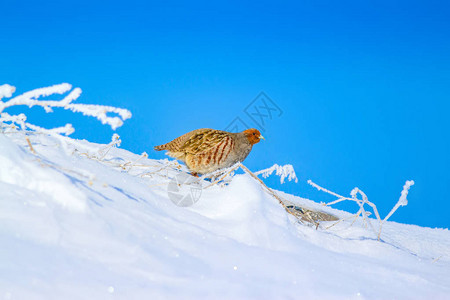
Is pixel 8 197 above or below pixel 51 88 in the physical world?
below

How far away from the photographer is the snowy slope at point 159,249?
100cm

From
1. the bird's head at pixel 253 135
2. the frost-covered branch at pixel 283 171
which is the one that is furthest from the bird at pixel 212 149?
the frost-covered branch at pixel 283 171

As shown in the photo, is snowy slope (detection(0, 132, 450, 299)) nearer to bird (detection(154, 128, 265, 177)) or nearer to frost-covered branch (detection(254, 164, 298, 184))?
frost-covered branch (detection(254, 164, 298, 184))

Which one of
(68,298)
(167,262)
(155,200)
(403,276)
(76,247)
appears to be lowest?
(68,298)

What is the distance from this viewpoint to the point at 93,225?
47.6 inches

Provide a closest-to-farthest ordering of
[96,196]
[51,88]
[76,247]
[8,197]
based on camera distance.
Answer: [76,247] < [8,197] < [96,196] < [51,88]

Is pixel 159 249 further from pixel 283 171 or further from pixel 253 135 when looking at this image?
pixel 253 135

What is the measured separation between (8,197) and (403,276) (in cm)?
156

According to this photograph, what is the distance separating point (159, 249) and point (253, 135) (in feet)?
12.0

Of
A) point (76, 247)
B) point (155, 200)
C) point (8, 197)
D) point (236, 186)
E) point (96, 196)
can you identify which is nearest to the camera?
point (76, 247)

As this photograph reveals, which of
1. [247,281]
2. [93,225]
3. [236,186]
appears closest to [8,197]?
[93,225]

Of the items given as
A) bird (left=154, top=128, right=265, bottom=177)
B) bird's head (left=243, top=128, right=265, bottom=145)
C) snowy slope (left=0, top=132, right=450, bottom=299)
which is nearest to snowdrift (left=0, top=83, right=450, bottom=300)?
snowy slope (left=0, top=132, right=450, bottom=299)

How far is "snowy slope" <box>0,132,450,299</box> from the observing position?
1.00m

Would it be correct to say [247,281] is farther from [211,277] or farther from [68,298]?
[68,298]
